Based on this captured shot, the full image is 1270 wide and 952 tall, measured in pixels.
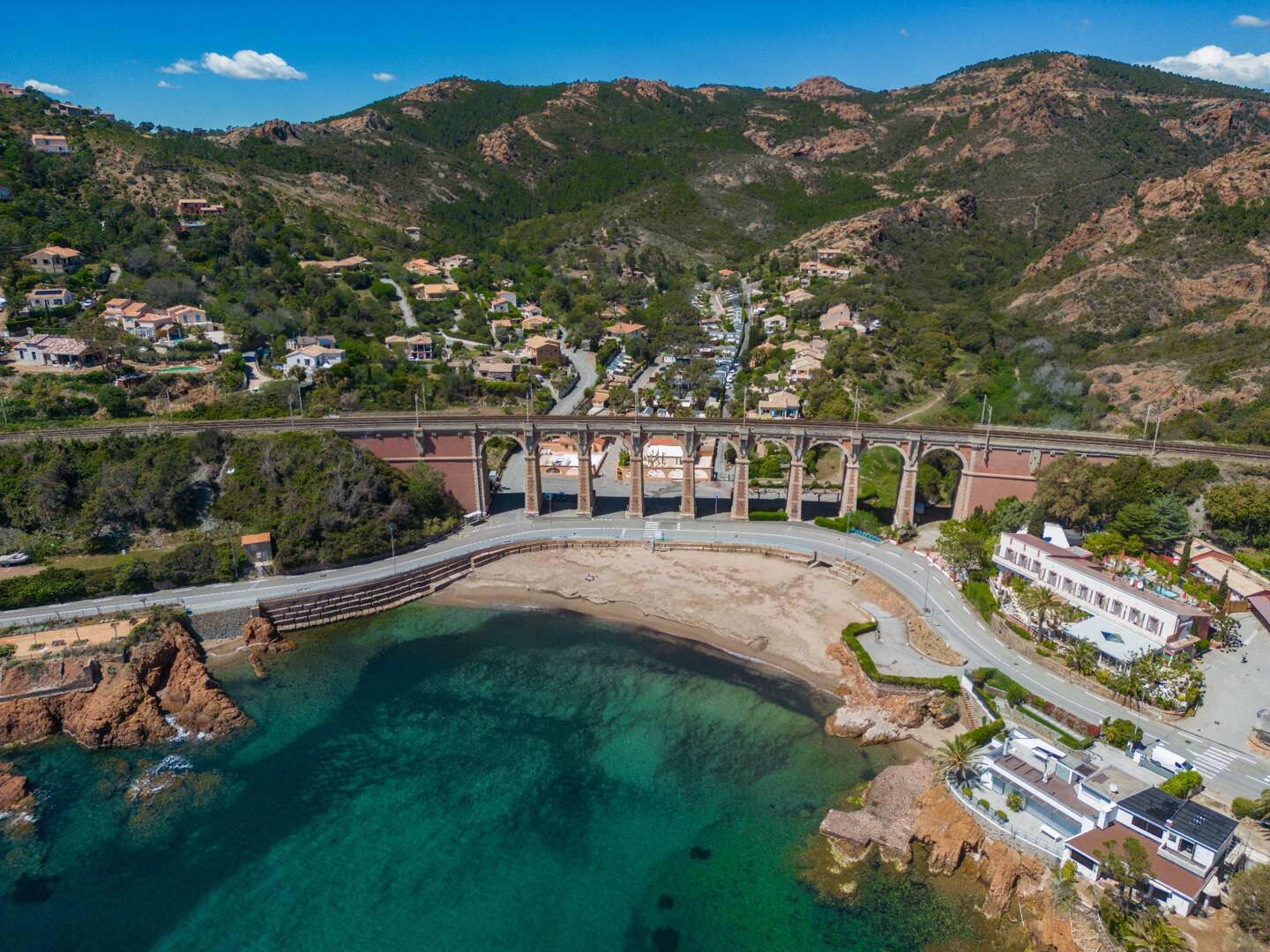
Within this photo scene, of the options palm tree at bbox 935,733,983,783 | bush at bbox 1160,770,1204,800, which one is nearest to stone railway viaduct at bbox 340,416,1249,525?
palm tree at bbox 935,733,983,783

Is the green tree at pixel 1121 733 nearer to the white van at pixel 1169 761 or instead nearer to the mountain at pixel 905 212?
the white van at pixel 1169 761

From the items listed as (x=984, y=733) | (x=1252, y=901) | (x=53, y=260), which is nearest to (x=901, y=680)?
(x=984, y=733)

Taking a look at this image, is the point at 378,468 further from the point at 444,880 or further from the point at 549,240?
the point at 549,240

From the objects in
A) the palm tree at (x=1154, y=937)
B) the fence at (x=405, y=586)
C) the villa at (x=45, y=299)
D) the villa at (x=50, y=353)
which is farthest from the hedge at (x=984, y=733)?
the villa at (x=45, y=299)

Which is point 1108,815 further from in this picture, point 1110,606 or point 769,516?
point 769,516

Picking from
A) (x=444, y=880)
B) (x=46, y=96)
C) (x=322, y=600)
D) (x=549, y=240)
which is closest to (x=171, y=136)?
(x=46, y=96)

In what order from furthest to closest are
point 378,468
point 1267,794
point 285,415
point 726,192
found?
point 726,192, point 285,415, point 378,468, point 1267,794
